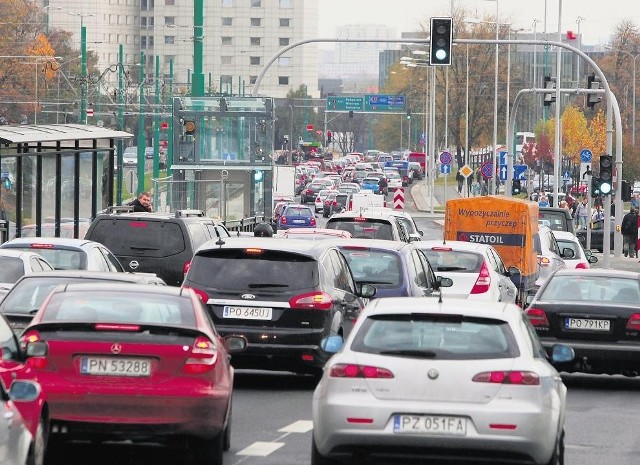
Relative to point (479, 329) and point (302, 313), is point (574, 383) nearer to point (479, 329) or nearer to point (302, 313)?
point (302, 313)

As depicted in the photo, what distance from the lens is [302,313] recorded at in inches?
696

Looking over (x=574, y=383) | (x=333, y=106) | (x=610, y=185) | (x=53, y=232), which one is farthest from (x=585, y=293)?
(x=333, y=106)

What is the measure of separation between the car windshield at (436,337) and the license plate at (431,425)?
0.41m

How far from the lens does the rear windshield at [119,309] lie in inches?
475

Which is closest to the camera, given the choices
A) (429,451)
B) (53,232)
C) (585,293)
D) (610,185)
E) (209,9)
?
(429,451)

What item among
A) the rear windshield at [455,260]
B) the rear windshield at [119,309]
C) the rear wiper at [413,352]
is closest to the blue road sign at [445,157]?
the rear windshield at [455,260]

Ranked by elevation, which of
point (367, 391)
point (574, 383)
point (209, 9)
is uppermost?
point (209, 9)

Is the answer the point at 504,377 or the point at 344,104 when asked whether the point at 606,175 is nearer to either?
the point at 504,377

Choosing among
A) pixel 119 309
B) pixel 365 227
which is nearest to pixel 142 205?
pixel 365 227

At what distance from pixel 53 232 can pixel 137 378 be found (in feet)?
77.8

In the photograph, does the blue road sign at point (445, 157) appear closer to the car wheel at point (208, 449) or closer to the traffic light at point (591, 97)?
the traffic light at point (591, 97)

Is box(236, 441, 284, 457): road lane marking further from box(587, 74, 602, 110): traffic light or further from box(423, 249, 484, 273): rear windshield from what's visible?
box(587, 74, 602, 110): traffic light

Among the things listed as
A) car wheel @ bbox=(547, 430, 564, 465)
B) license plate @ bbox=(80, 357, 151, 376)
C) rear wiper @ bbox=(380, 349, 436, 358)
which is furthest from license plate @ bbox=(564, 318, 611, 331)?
rear wiper @ bbox=(380, 349, 436, 358)

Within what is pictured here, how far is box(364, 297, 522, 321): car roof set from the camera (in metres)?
11.2
